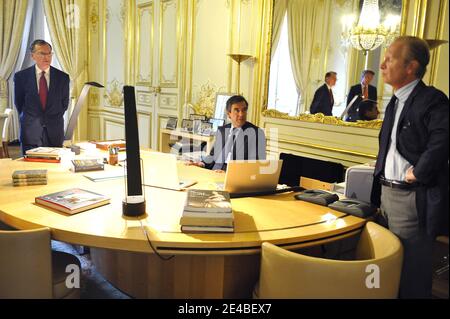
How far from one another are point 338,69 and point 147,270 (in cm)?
213

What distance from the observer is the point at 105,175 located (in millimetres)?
2016

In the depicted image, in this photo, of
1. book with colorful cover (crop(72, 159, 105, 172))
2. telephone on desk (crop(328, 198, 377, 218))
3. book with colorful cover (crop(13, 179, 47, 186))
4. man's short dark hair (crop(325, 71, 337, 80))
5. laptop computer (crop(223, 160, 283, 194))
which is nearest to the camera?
telephone on desk (crop(328, 198, 377, 218))

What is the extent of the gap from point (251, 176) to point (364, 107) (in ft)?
4.72

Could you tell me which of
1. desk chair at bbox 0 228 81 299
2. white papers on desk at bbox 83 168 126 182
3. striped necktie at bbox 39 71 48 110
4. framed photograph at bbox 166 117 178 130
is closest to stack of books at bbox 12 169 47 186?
white papers on desk at bbox 83 168 126 182

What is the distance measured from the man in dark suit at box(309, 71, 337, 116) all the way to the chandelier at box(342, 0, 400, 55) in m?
0.28

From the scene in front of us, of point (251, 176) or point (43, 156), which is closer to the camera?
point (251, 176)

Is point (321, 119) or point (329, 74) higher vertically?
point (329, 74)

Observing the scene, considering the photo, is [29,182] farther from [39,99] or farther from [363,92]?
[363,92]

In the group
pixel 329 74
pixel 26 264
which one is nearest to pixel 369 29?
pixel 329 74

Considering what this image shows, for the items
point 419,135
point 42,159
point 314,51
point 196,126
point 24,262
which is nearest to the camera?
point 24,262

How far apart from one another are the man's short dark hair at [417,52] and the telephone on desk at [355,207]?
1.83 feet

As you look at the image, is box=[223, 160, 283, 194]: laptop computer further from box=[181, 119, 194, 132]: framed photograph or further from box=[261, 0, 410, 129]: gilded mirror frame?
box=[181, 119, 194, 132]: framed photograph

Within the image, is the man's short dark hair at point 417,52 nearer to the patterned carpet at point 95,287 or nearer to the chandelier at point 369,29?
the chandelier at point 369,29

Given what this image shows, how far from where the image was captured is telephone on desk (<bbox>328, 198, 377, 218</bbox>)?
4.99 ft
